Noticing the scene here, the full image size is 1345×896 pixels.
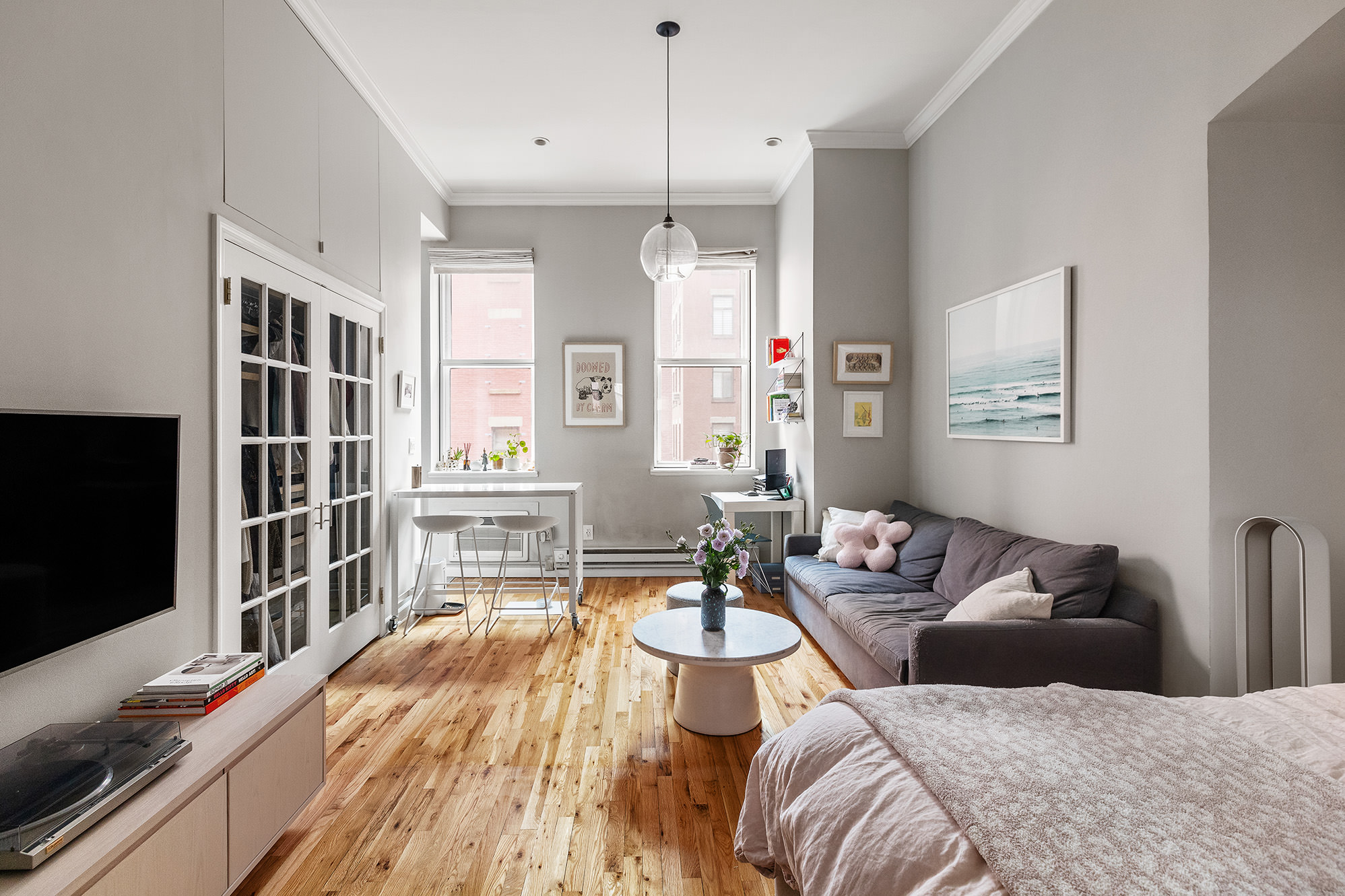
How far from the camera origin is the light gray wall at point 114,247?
1.58 metres

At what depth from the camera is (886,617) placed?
112 inches

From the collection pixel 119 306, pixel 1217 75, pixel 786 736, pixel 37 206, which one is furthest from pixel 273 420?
pixel 1217 75

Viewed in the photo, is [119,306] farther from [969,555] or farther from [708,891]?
[969,555]

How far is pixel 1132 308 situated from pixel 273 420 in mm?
3415

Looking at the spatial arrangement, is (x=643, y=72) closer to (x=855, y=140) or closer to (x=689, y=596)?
(x=855, y=140)

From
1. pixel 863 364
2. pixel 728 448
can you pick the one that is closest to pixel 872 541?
pixel 863 364

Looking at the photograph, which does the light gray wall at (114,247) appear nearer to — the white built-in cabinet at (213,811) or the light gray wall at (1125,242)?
the white built-in cabinet at (213,811)

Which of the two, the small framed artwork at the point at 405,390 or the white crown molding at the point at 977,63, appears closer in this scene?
the white crown molding at the point at 977,63

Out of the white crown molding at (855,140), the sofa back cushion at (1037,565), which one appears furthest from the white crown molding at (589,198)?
the sofa back cushion at (1037,565)

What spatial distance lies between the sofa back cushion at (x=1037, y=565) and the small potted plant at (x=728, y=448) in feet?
7.54

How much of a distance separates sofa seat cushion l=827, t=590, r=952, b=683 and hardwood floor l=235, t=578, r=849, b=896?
401mm

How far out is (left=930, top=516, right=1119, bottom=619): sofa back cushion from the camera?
2389mm

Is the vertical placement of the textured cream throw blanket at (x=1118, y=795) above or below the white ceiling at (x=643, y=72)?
below

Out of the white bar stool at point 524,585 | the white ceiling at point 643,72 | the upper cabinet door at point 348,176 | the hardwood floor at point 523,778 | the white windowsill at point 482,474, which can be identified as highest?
the white ceiling at point 643,72
